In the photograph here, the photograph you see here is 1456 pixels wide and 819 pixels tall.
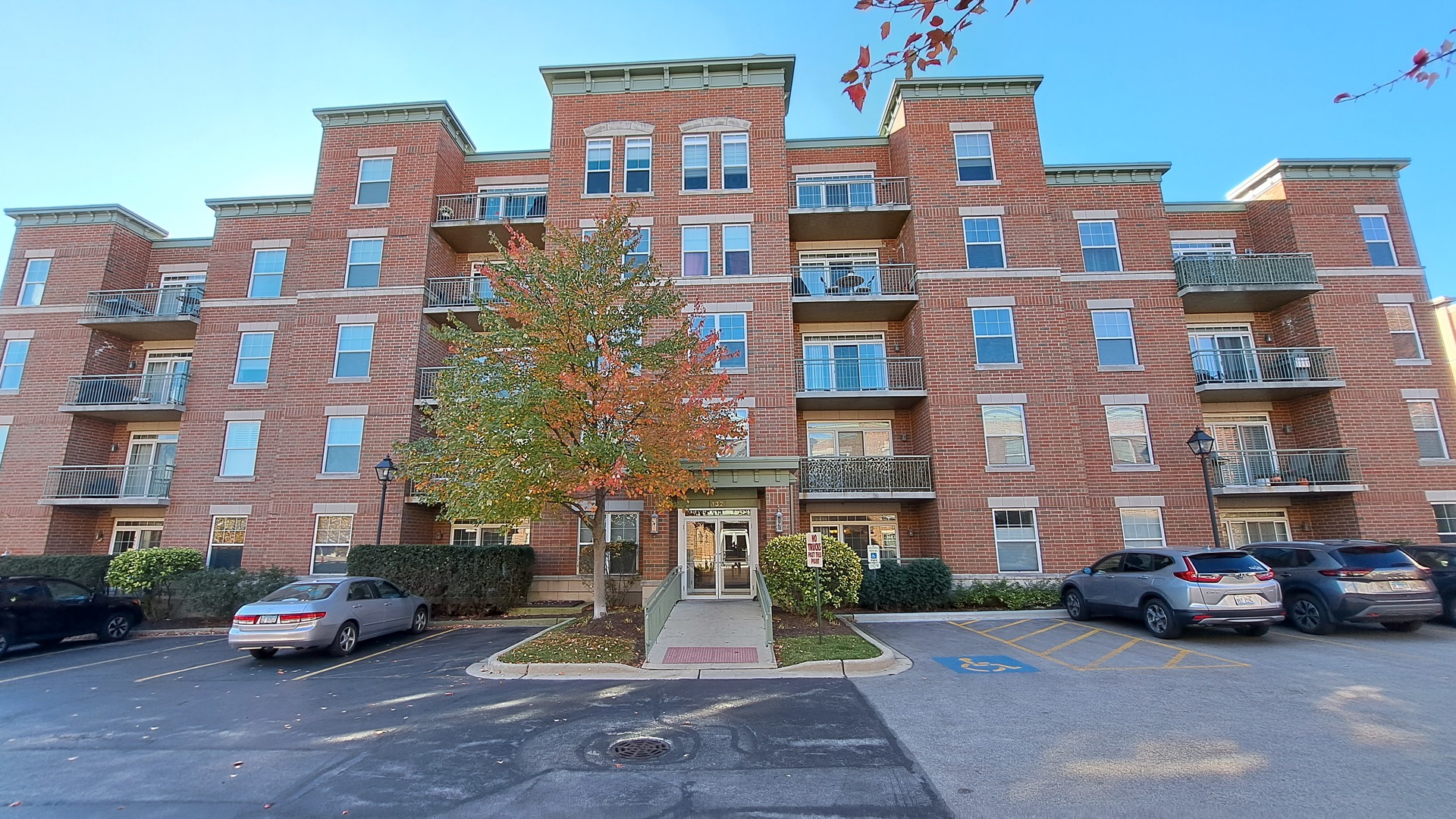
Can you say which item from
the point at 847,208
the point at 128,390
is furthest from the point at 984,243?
the point at 128,390

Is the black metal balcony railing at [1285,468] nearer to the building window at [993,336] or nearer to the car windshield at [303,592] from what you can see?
the building window at [993,336]

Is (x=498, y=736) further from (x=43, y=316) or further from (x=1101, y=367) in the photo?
(x=43, y=316)

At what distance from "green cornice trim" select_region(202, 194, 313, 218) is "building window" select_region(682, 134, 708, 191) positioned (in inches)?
528

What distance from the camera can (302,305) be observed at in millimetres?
19766

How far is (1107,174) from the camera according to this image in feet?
65.7

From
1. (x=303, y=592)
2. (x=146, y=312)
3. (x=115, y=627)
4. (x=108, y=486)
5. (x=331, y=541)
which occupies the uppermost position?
(x=146, y=312)

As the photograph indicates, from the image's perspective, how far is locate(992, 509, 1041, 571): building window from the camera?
16797 millimetres

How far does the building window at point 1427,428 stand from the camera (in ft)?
59.2

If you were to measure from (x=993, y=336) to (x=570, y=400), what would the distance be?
43.3ft

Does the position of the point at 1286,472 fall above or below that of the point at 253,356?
below

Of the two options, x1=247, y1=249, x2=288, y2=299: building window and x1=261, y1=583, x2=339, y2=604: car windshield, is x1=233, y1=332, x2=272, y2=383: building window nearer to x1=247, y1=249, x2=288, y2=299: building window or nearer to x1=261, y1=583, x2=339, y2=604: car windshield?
x1=247, y1=249, x2=288, y2=299: building window

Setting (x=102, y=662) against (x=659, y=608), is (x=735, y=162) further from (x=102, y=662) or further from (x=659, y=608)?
(x=102, y=662)

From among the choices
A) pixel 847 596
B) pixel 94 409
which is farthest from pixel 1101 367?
pixel 94 409

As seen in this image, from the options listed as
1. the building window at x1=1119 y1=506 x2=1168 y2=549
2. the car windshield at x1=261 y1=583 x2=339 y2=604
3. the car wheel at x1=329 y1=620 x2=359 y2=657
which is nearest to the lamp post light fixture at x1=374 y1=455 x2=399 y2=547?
the car windshield at x1=261 y1=583 x2=339 y2=604
